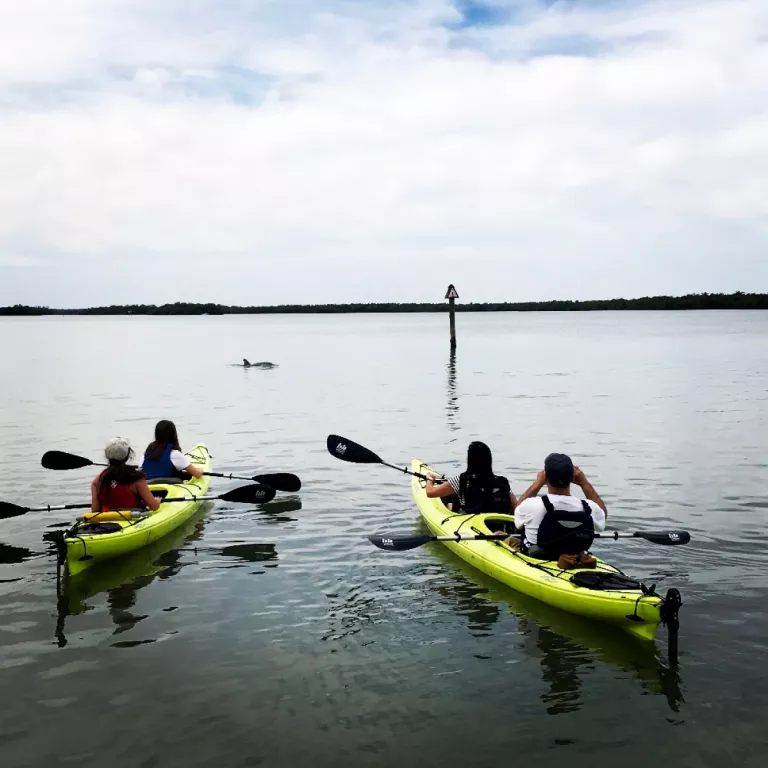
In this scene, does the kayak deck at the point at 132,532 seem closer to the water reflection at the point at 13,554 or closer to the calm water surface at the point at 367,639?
the calm water surface at the point at 367,639

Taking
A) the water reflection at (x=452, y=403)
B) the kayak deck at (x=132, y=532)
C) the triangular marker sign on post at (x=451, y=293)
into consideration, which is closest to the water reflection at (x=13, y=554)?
the kayak deck at (x=132, y=532)

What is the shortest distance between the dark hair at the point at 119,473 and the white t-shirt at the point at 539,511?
5042 millimetres

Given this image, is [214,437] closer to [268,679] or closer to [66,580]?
[66,580]

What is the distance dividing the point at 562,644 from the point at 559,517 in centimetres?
126

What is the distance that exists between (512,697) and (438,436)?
14.3 m

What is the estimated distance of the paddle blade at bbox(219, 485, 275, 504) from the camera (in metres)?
12.1

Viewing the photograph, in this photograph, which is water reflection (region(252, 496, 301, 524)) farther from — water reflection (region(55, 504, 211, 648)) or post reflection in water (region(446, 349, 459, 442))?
post reflection in water (region(446, 349, 459, 442))

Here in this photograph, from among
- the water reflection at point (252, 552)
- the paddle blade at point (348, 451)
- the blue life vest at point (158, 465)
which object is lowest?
the water reflection at point (252, 552)

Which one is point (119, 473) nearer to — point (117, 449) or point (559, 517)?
point (117, 449)

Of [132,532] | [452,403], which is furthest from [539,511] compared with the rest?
[452,403]

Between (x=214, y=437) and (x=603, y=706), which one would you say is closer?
(x=603, y=706)

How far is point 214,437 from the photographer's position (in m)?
21.0

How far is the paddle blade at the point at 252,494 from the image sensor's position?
39.7 ft

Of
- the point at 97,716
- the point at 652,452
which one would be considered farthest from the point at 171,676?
the point at 652,452
